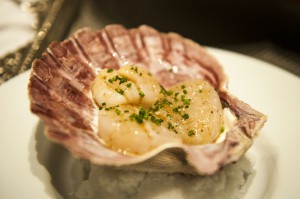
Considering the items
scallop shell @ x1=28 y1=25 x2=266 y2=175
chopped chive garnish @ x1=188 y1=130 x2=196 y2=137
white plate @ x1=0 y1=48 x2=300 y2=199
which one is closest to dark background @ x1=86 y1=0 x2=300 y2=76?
white plate @ x1=0 y1=48 x2=300 y2=199

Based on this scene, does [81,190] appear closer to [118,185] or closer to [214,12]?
[118,185]

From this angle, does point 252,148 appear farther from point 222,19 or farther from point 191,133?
point 222,19

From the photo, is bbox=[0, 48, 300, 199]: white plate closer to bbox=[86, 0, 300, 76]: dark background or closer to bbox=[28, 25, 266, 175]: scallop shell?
bbox=[28, 25, 266, 175]: scallop shell

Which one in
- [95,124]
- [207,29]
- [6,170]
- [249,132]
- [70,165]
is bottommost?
[207,29]

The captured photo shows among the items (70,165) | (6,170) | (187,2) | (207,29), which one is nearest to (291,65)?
(207,29)

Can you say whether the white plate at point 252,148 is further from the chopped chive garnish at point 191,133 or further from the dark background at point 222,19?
the dark background at point 222,19

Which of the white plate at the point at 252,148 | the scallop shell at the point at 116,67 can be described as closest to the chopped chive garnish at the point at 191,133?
the scallop shell at the point at 116,67
